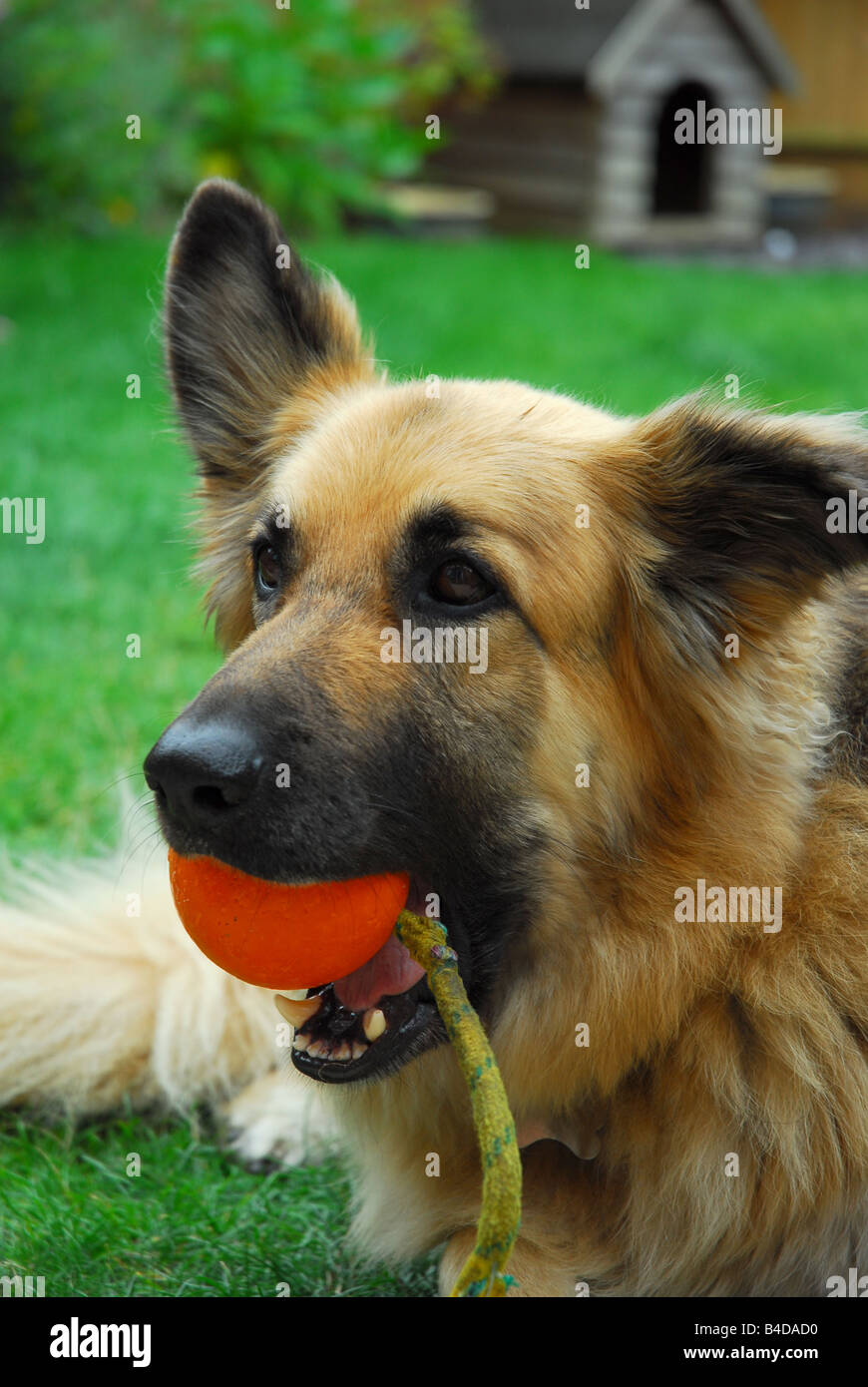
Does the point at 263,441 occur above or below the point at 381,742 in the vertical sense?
above

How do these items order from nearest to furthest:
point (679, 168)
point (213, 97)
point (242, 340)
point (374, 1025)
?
point (374, 1025)
point (242, 340)
point (213, 97)
point (679, 168)

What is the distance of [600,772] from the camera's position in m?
2.87

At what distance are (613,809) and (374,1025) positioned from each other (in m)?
0.62

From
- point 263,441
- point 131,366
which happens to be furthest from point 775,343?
point 263,441

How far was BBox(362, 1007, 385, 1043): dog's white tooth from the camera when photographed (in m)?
2.77

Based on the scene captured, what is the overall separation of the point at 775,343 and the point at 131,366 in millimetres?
4860

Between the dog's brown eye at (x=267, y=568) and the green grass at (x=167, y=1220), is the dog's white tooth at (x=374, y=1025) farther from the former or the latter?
the dog's brown eye at (x=267, y=568)

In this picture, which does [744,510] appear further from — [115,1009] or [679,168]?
[679,168]

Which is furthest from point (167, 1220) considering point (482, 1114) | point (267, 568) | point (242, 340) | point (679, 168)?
point (679, 168)

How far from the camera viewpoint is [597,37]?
49.9ft

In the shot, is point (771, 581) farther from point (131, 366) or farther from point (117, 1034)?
point (131, 366)

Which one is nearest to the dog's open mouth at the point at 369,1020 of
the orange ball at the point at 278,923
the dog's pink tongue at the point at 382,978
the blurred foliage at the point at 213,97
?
the dog's pink tongue at the point at 382,978

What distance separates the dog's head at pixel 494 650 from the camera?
8.73 feet

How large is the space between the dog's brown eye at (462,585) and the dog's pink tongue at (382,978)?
2.20 ft
